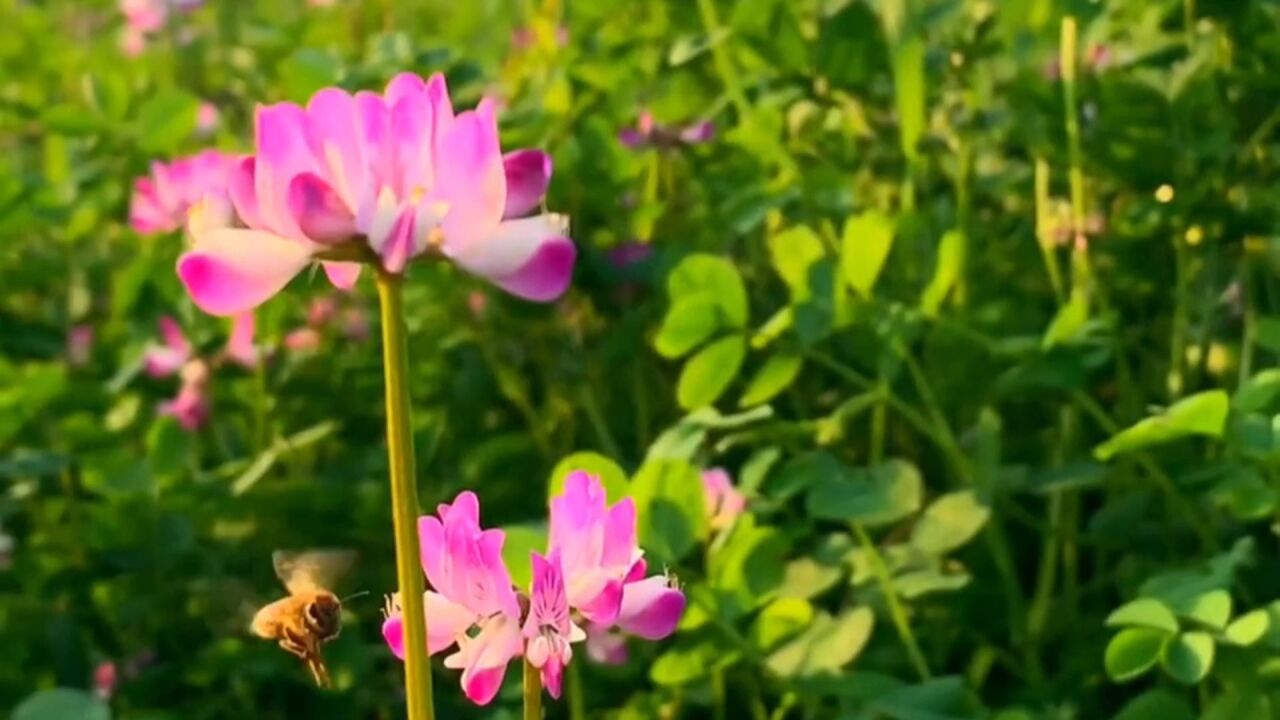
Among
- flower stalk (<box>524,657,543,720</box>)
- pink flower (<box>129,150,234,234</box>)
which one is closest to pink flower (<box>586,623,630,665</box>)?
flower stalk (<box>524,657,543,720</box>)

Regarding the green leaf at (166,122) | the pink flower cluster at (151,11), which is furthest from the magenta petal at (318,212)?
the pink flower cluster at (151,11)

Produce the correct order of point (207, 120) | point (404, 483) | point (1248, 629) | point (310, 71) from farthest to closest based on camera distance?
point (207, 120) → point (310, 71) → point (1248, 629) → point (404, 483)

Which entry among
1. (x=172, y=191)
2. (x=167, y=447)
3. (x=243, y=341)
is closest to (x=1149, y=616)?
(x=167, y=447)

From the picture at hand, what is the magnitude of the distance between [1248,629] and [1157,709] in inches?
4.3

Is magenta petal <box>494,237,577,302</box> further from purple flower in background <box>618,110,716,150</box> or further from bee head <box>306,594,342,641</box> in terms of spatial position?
purple flower in background <box>618,110,716,150</box>

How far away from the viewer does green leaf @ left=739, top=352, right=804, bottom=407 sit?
131cm

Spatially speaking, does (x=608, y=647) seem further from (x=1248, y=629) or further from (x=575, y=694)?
(x=1248, y=629)

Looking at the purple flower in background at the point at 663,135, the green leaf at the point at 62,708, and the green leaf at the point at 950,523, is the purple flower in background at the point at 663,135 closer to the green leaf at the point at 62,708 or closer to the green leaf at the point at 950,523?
the green leaf at the point at 950,523

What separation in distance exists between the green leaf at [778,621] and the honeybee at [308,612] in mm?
365

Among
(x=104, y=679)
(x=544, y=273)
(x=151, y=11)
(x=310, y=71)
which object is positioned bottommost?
(x=104, y=679)

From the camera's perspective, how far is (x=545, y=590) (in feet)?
2.39

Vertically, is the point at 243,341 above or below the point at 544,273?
below

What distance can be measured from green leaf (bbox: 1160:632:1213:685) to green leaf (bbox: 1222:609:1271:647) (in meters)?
0.01

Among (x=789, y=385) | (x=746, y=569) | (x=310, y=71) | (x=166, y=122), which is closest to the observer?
(x=746, y=569)
